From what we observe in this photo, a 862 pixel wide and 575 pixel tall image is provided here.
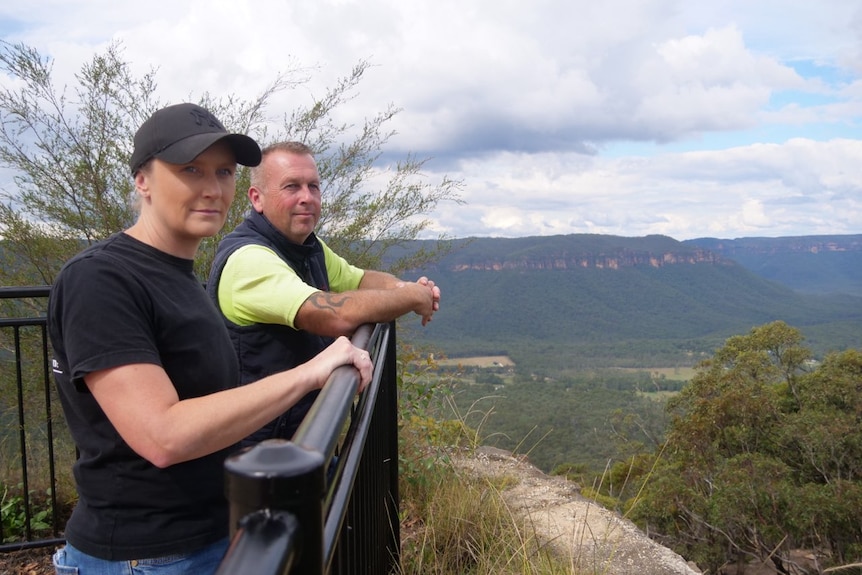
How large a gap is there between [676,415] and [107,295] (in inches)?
935

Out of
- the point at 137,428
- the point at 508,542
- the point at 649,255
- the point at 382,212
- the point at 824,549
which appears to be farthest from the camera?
the point at 649,255

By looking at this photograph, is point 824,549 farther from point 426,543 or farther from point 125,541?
point 125,541

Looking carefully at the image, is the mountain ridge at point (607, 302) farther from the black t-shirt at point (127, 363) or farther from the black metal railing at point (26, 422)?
the black t-shirt at point (127, 363)

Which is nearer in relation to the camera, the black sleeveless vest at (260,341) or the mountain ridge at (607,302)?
the black sleeveless vest at (260,341)

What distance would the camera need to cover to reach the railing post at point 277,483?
67cm

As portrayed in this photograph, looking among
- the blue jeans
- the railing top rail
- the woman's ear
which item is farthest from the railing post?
the railing top rail

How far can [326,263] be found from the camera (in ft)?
11.6

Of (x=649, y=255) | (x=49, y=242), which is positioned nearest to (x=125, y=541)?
(x=49, y=242)

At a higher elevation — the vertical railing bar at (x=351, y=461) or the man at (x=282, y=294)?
the man at (x=282, y=294)

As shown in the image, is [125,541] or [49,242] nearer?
[125,541]

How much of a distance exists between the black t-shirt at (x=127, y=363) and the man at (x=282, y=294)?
0.63 metres

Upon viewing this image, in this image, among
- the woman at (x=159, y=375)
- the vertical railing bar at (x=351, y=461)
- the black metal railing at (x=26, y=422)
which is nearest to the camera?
the vertical railing bar at (x=351, y=461)

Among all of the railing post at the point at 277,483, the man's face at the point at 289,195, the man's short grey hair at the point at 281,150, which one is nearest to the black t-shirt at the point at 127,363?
the railing post at the point at 277,483

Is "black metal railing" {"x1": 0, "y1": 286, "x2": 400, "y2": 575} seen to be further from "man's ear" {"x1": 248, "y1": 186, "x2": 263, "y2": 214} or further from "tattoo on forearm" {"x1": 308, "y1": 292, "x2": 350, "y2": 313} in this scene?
"man's ear" {"x1": 248, "y1": 186, "x2": 263, "y2": 214}
